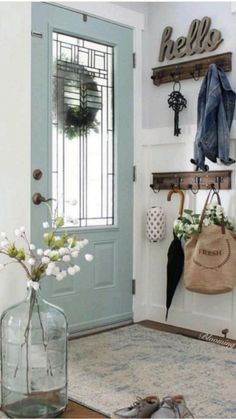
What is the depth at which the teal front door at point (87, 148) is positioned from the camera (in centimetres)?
354

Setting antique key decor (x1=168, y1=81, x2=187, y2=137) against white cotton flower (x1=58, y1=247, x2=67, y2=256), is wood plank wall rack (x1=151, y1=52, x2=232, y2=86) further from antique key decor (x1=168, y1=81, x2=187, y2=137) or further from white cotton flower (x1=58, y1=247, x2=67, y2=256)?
white cotton flower (x1=58, y1=247, x2=67, y2=256)

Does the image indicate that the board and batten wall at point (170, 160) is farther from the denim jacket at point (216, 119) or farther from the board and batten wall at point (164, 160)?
the denim jacket at point (216, 119)

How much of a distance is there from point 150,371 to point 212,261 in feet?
2.98

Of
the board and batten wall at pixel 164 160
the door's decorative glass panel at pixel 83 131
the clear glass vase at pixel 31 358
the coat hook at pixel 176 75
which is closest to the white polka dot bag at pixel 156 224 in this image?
the board and batten wall at pixel 164 160

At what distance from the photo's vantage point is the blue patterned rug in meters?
2.60

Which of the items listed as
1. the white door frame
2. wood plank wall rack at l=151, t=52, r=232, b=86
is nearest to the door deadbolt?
the white door frame

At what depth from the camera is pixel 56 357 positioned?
250 centimetres

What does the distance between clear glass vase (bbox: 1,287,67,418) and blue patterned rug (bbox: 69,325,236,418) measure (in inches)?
9.2

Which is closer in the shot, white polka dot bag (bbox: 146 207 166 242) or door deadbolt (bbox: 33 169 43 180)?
door deadbolt (bbox: 33 169 43 180)

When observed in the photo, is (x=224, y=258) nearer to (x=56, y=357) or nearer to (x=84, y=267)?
(x=84, y=267)

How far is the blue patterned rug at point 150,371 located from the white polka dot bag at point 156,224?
69cm

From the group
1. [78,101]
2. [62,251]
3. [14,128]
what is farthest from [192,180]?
[62,251]

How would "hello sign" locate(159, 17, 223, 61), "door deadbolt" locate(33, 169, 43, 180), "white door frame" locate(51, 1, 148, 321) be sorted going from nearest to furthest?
1. "door deadbolt" locate(33, 169, 43, 180)
2. "hello sign" locate(159, 17, 223, 61)
3. "white door frame" locate(51, 1, 148, 321)

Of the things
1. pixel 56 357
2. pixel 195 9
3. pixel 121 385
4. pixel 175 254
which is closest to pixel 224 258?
pixel 175 254
